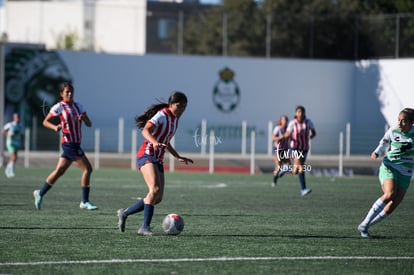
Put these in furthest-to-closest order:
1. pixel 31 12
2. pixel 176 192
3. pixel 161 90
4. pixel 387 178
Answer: pixel 31 12, pixel 161 90, pixel 176 192, pixel 387 178

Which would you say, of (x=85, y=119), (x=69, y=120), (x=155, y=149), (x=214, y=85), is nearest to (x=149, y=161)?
(x=155, y=149)

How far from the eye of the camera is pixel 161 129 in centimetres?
1130

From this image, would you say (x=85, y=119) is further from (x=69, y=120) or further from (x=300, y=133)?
(x=300, y=133)

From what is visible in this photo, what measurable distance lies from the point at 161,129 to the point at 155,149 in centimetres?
28

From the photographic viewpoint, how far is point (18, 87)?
41.3 m

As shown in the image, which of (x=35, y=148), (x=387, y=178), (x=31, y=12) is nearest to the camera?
(x=387, y=178)

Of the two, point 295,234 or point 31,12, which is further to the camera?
point 31,12

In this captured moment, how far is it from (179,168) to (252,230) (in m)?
21.1

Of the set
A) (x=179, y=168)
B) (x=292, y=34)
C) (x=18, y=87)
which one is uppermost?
(x=292, y=34)

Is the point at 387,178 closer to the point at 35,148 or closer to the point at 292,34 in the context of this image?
the point at 35,148

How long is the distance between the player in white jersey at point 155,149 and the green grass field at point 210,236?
39 centimetres

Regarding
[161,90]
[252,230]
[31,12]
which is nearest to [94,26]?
[31,12]

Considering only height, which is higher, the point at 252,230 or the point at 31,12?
the point at 31,12

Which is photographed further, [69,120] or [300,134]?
[300,134]
